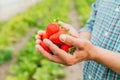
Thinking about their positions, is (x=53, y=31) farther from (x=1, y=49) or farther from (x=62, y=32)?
(x=1, y=49)

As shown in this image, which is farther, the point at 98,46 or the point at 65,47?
the point at 98,46

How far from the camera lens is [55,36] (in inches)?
81.8

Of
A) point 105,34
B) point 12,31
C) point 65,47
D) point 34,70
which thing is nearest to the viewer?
point 65,47

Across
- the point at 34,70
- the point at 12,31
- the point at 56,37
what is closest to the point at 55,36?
the point at 56,37

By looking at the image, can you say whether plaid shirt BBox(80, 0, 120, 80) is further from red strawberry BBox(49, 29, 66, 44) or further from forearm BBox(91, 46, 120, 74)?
red strawberry BBox(49, 29, 66, 44)

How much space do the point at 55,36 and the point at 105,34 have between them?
419 millimetres

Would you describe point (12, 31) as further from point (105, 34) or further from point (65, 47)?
point (65, 47)

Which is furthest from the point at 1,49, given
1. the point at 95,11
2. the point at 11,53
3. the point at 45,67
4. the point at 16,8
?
the point at 16,8

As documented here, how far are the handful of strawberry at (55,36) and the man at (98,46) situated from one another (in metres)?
0.04

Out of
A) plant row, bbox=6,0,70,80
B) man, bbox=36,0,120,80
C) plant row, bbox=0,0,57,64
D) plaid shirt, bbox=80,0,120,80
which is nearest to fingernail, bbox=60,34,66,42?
man, bbox=36,0,120,80

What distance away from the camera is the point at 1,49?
6.89m

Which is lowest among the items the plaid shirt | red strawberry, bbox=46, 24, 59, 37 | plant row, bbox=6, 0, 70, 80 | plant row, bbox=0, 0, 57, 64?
plant row, bbox=0, 0, 57, 64

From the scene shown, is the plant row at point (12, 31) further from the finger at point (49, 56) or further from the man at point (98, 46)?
the finger at point (49, 56)

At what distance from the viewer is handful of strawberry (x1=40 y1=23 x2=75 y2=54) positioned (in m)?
2.00
